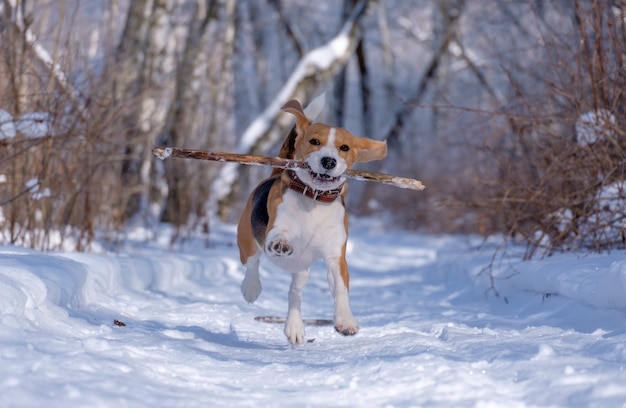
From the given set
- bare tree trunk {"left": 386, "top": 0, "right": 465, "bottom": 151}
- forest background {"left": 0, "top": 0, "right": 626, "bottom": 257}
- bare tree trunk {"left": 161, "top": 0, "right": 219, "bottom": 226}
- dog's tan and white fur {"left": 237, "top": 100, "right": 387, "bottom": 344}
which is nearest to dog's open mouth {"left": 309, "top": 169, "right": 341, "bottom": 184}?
dog's tan and white fur {"left": 237, "top": 100, "right": 387, "bottom": 344}

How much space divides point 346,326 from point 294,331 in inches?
9.6

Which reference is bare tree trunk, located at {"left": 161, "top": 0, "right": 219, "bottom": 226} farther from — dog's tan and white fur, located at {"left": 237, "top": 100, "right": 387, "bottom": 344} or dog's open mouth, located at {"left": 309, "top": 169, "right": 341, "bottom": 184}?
dog's open mouth, located at {"left": 309, "top": 169, "right": 341, "bottom": 184}

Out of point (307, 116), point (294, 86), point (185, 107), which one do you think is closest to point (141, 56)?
point (185, 107)

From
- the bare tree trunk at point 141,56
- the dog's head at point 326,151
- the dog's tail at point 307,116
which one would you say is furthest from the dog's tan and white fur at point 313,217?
the bare tree trunk at point 141,56

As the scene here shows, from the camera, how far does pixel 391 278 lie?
327 inches

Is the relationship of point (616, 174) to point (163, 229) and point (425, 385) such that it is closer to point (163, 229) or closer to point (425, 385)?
point (425, 385)

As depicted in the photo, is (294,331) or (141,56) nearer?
(294,331)

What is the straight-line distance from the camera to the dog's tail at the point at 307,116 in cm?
421

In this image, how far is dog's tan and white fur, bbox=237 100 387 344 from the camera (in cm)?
365

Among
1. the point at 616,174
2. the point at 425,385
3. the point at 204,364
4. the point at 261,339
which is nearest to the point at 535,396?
the point at 425,385

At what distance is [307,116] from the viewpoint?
420cm

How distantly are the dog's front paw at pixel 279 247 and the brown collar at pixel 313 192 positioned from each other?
266 mm

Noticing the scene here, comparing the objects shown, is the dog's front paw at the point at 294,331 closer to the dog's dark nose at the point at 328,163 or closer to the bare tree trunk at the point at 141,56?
the dog's dark nose at the point at 328,163

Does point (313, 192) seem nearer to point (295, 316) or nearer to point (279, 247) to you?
point (279, 247)
